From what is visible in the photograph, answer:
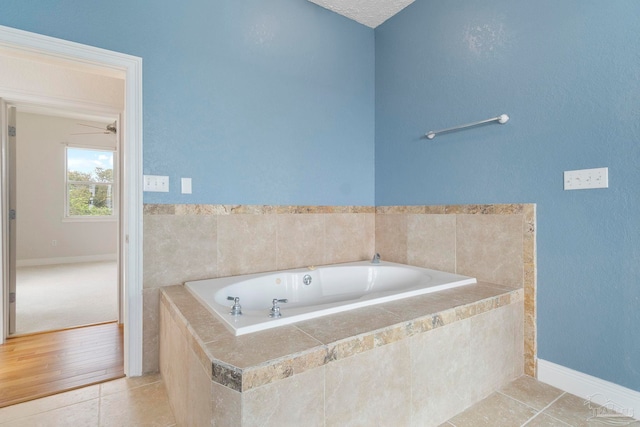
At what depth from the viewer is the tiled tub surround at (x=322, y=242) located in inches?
72.1

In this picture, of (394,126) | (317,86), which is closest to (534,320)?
(394,126)

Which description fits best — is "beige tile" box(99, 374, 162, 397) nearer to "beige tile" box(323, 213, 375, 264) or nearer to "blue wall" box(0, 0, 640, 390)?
"blue wall" box(0, 0, 640, 390)

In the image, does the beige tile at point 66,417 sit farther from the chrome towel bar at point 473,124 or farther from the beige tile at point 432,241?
the chrome towel bar at point 473,124

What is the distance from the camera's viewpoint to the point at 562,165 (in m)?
1.66

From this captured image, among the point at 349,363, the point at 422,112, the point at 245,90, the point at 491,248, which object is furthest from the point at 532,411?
the point at 245,90

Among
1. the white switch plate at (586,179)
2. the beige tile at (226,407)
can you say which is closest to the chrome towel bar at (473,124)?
the white switch plate at (586,179)

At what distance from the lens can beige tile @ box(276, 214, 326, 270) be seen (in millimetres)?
2305

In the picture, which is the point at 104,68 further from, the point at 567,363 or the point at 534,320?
the point at 567,363

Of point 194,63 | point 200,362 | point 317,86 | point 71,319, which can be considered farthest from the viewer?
point 71,319

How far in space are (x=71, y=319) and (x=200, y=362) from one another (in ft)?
8.33

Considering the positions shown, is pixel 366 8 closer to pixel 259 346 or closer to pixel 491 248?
pixel 491 248

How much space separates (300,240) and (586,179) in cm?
177

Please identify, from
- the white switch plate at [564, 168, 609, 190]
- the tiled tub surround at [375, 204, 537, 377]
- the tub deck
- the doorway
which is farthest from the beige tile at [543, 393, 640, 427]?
the doorway

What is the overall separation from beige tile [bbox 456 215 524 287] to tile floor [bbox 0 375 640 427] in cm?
61
